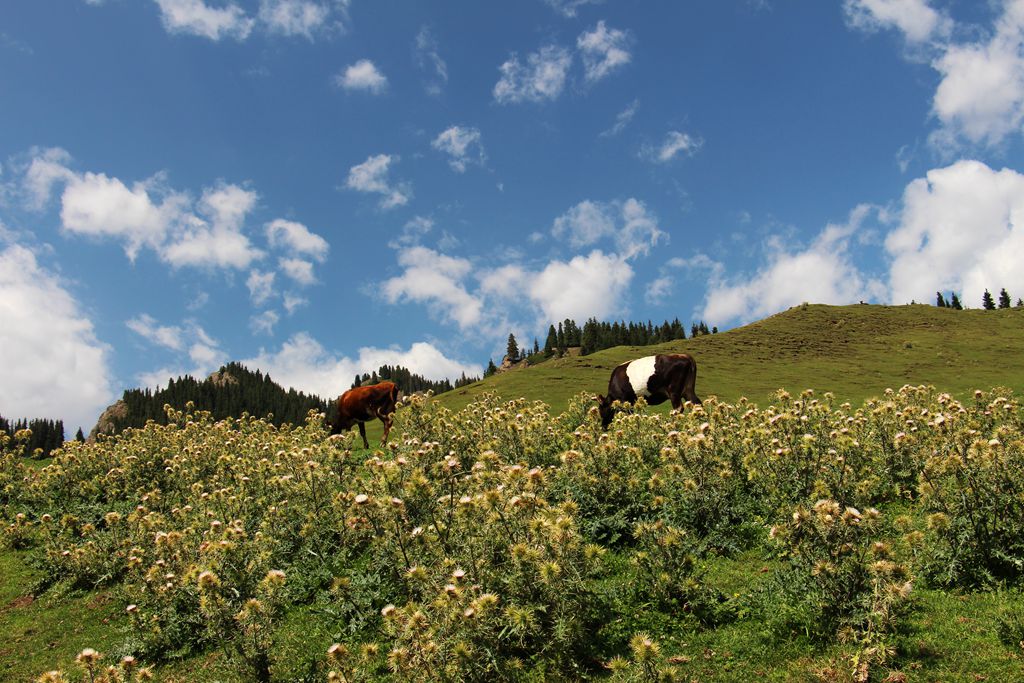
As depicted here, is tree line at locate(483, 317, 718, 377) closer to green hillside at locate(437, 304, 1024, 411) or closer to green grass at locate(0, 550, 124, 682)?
green hillside at locate(437, 304, 1024, 411)

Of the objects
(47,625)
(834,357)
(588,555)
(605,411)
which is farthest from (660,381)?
(834,357)

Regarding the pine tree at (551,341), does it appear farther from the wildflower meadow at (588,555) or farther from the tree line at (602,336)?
the wildflower meadow at (588,555)

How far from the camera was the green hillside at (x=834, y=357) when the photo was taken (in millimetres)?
52344

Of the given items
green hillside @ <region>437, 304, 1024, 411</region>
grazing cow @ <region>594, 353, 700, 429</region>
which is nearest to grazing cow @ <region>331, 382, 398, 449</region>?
grazing cow @ <region>594, 353, 700, 429</region>

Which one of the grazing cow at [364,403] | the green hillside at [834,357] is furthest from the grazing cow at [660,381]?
the green hillside at [834,357]

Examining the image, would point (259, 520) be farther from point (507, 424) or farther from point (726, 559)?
point (726, 559)

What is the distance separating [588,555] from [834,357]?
246ft

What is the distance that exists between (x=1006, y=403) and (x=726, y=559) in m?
7.22

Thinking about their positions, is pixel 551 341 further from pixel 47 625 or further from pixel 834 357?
pixel 47 625

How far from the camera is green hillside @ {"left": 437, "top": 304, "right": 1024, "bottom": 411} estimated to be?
52.3m

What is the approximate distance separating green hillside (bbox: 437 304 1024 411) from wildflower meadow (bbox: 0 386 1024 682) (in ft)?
100

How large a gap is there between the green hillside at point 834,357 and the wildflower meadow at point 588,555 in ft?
100

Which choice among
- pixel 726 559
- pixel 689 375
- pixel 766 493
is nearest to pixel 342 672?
pixel 726 559

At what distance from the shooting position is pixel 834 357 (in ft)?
235
